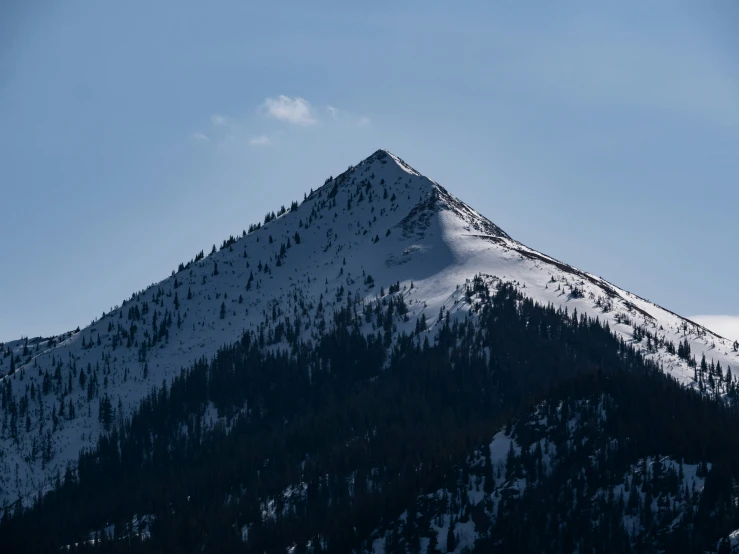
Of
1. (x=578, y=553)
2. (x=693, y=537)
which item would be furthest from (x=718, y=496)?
(x=578, y=553)

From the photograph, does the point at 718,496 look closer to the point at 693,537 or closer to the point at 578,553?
the point at 693,537

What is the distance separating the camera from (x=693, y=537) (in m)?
192

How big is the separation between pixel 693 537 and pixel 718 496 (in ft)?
38.9

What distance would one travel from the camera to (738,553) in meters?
182

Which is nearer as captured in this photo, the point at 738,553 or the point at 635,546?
the point at 738,553

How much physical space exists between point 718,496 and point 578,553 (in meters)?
26.7

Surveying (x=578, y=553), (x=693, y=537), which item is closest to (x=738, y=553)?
(x=693, y=537)

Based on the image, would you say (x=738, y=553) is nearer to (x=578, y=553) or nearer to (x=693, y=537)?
(x=693, y=537)

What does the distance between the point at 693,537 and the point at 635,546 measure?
1040cm

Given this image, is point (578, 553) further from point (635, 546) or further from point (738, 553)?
point (738, 553)

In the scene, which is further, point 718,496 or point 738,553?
point 718,496

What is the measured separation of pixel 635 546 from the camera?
197m

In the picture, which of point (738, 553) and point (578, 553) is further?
point (578, 553)

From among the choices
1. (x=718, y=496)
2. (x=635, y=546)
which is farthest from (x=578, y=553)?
(x=718, y=496)
